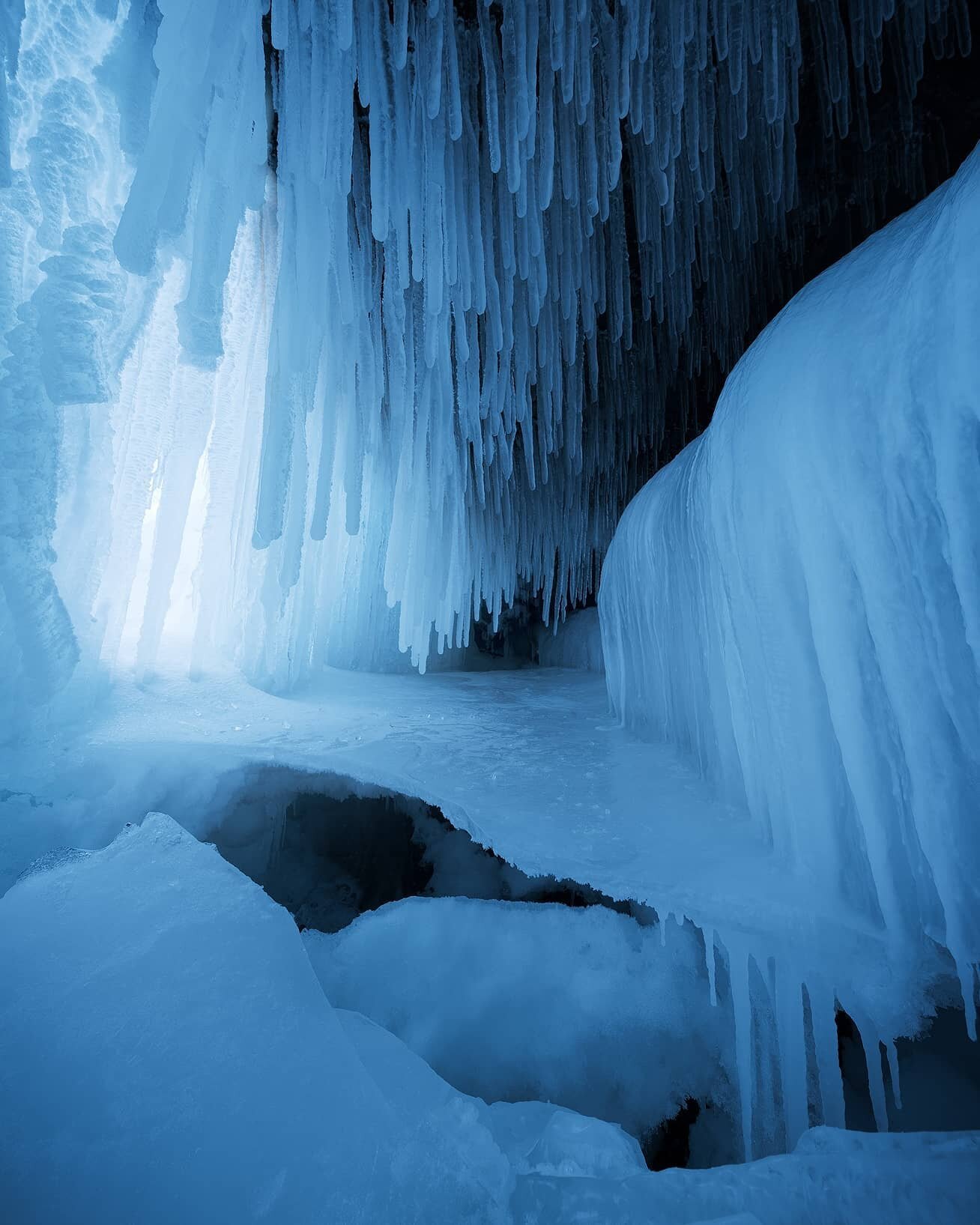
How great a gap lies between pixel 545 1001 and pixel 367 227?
16.1 feet

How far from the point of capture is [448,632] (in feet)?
18.3

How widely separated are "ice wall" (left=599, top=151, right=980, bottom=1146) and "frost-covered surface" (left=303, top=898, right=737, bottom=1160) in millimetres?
539

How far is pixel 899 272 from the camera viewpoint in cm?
125

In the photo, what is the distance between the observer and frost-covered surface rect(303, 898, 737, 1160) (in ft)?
5.28

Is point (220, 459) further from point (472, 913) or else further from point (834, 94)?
point (834, 94)

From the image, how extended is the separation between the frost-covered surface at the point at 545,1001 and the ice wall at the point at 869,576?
0.54m

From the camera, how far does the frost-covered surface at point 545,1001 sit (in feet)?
5.28

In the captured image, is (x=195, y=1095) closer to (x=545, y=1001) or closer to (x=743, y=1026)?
(x=545, y=1001)

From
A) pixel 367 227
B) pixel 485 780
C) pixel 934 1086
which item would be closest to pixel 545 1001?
pixel 485 780

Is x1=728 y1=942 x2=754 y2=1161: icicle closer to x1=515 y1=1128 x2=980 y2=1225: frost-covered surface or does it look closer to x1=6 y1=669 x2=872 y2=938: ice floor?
x1=6 y1=669 x2=872 y2=938: ice floor

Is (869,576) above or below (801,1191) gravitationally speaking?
above

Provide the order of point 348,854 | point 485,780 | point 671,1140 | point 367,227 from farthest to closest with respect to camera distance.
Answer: point 367,227 < point 348,854 < point 485,780 < point 671,1140

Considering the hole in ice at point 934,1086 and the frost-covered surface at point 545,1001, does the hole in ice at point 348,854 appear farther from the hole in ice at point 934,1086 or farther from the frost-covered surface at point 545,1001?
the hole in ice at point 934,1086

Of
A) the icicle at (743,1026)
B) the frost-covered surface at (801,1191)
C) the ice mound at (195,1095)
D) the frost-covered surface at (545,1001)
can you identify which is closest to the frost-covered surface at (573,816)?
the icicle at (743,1026)
